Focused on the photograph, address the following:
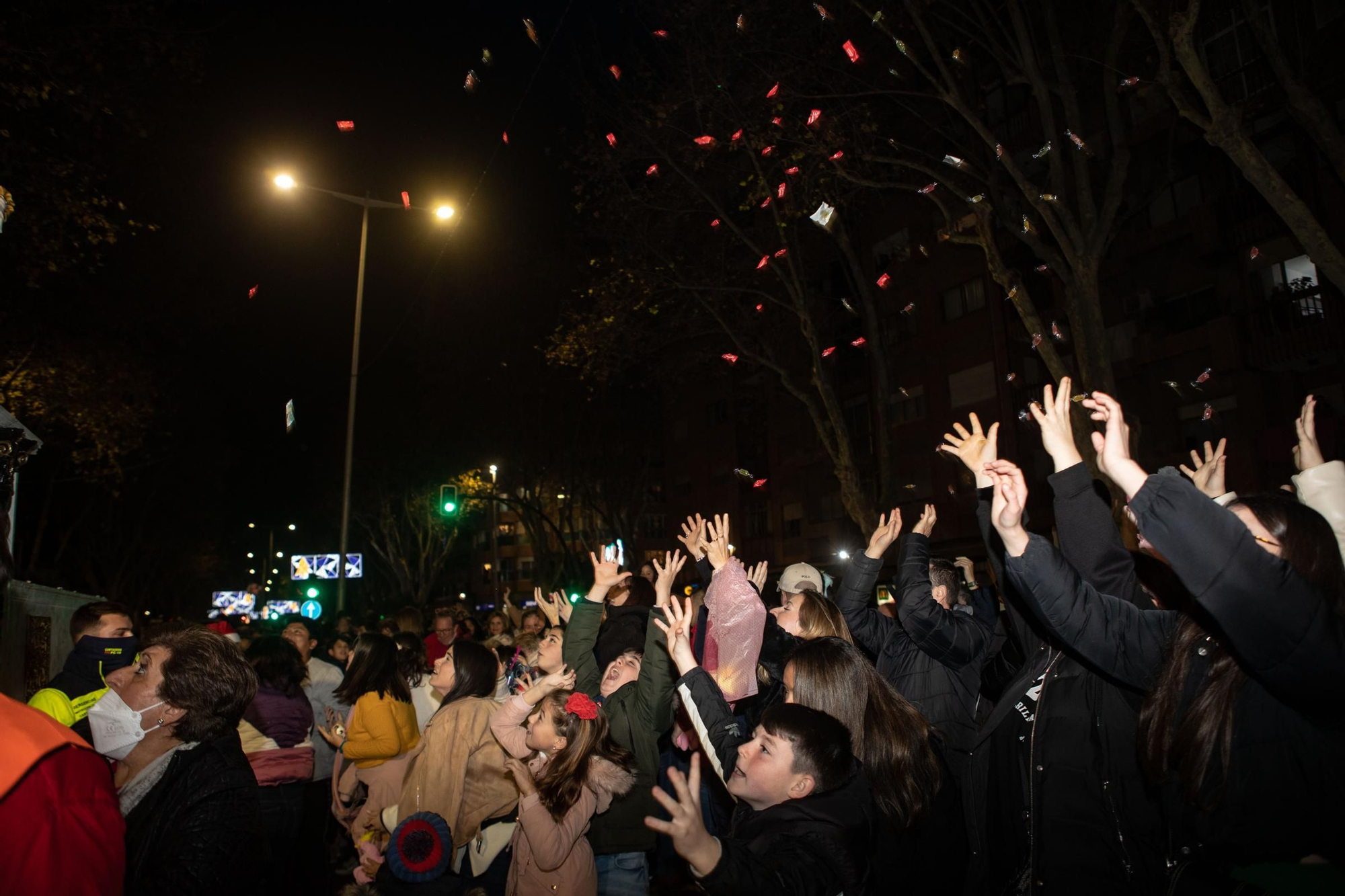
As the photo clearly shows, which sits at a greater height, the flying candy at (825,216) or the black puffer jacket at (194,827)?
the flying candy at (825,216)

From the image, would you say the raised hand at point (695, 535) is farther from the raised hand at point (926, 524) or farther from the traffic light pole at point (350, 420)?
the traffic light pole at point (350, 420)

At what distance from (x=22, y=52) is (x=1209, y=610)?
11.0m

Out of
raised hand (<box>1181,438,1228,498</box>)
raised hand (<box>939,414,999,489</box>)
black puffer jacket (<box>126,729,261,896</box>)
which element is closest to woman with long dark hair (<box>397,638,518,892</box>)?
black puffer jacket (<box>126,729,261,896</box>)

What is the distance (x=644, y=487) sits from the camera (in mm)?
30844

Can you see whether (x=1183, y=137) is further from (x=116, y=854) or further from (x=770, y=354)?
(x=116, y=854)

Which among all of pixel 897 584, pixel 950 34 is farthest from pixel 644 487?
pixel 897 584

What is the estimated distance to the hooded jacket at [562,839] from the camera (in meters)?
3.81

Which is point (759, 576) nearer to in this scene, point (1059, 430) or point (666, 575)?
point (666, 575)

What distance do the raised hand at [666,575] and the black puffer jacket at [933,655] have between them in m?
1.10

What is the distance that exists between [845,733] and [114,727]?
10.6 feet

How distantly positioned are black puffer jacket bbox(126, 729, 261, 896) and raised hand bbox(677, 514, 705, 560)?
8.68 feet

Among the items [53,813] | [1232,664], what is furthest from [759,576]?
[53,813]

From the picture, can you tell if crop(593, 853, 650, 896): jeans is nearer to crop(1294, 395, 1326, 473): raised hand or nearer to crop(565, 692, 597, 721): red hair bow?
crop(565, 692, 597, 721): red hair bow

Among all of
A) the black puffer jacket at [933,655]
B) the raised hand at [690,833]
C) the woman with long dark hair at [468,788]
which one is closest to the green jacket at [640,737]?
the woman with long dark hair at [468,788]
